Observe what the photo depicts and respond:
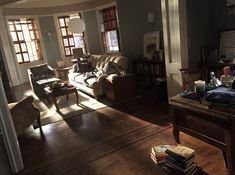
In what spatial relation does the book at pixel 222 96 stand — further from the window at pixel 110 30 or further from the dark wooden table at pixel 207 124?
the window at pixel 110 30

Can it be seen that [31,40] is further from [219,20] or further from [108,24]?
[219,20]

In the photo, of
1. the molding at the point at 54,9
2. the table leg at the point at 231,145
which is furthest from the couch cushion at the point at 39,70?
the table leg at the point at 231,145

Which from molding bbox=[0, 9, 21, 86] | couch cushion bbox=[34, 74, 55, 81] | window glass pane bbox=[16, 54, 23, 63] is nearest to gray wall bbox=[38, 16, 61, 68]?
window glass pane bbox=[16, 54, 23, 63]

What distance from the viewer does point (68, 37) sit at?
967cm

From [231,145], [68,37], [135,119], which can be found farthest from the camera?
[68,37]

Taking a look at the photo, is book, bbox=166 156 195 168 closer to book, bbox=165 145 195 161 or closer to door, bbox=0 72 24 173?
book, bbox=165 145 195 161

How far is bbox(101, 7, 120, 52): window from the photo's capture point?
318 inches

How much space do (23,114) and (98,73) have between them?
264 cm

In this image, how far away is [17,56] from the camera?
8.85 metres

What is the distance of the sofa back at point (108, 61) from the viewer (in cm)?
566

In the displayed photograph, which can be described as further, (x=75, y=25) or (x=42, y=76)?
(x=75, y=25)

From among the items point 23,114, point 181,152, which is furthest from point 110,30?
point 181,152

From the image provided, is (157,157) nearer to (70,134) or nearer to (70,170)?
(70,170)

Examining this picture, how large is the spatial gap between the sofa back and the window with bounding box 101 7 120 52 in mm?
1522
